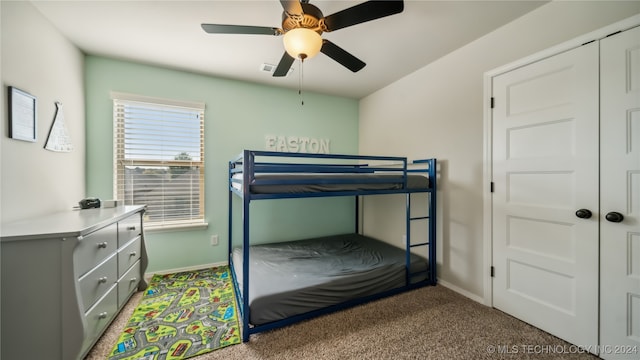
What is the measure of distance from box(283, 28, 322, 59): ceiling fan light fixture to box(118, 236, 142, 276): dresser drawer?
6.87ft

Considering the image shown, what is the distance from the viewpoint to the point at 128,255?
2.09 m

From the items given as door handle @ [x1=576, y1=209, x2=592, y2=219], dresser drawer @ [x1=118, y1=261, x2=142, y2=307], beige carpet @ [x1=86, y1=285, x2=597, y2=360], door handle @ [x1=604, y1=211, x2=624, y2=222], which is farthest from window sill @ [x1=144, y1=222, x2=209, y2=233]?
door handle @ [x1=604, y1=211, x2=624, y2=222]

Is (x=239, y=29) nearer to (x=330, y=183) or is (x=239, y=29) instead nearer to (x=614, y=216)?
(x=330, y=183)

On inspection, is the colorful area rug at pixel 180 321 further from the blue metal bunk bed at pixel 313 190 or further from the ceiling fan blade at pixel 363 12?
the ceiling fan blade at pixel 363 12

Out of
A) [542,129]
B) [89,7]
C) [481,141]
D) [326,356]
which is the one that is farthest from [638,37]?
[89,7]

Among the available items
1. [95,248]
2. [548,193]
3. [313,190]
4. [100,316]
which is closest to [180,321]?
[100,316]

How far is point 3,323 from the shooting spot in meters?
1.20

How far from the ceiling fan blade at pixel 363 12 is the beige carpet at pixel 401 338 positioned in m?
2.18

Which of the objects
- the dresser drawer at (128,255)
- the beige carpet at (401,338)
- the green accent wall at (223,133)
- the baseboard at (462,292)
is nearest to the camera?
the beige carpet at (401,338)

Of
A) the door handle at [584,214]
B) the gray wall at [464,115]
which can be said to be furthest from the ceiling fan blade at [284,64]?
the door handle at [584,214]

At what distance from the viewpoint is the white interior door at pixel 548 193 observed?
5.24 ft

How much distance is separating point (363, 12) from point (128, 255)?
2691mm

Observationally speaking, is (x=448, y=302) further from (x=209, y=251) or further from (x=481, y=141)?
(x=209, y=251)

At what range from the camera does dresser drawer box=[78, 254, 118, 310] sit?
1.42 m
